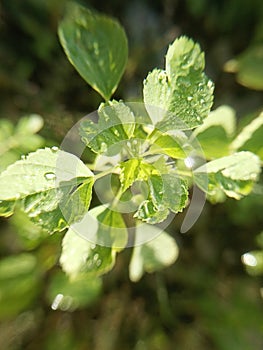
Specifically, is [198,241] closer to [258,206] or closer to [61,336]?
[258,206]

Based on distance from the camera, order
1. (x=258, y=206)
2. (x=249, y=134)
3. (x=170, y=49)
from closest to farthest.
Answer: (x=170, y=49)
(x=249, y=134)
(x=258, y=206)

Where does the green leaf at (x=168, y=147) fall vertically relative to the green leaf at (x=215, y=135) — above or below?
above

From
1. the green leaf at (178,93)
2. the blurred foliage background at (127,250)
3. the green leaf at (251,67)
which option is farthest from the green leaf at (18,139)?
the green leaf at (251,67)

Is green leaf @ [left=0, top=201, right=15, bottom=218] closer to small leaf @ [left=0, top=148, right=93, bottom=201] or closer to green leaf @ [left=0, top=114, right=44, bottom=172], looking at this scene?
small leaf @ [left=0, top=148, right=93, bottom=201]

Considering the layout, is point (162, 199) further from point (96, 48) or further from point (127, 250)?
point (127, 250)

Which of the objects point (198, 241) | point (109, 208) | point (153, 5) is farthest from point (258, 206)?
point (153, 5)

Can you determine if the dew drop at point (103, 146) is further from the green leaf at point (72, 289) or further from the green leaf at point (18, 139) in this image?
the green leaf at point (72, 289)
